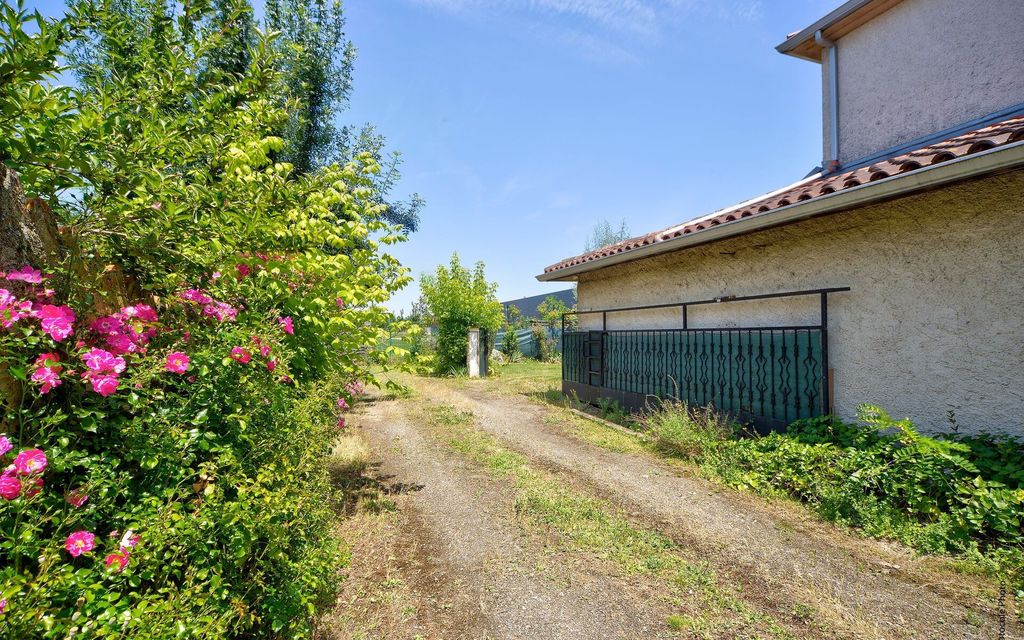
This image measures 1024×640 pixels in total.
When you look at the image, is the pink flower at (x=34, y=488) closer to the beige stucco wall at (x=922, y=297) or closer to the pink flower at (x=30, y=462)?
the pink flower at (x=30, y=462)

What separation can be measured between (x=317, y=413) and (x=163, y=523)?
161 centimetres

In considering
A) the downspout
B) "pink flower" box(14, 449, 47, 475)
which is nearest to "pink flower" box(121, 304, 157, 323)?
"pink flower" box(14, 449, 47, 475)

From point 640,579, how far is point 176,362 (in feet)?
9.95

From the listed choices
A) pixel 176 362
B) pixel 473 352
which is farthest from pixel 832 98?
pixel 473 352

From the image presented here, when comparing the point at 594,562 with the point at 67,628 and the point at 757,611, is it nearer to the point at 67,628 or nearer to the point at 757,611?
the point at 757,611

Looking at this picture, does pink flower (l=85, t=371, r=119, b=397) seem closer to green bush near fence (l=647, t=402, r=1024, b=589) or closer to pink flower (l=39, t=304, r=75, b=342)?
pink flower (l=39, t=304, r=75, b=342)

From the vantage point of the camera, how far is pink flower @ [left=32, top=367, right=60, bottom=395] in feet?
5.32

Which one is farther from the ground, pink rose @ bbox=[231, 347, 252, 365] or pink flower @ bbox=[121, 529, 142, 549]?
pink rose @ bbox=[231, 347, 252, 365]

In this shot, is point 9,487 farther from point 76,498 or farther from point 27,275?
point 27,275

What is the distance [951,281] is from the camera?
4.01 meters

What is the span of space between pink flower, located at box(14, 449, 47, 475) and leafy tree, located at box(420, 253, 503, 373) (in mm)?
14261

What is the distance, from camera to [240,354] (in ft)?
7.42

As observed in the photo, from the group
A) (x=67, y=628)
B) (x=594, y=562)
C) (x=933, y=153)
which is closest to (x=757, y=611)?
(x=594, y=562)

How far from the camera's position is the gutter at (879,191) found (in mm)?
3235
